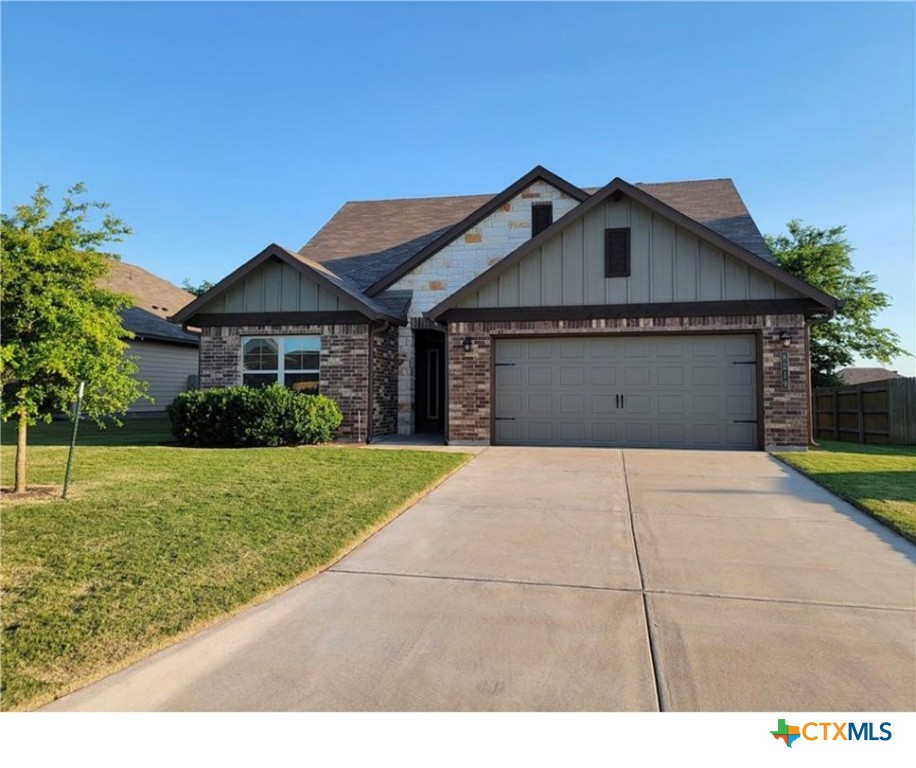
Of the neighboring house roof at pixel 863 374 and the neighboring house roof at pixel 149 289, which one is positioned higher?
the neighboring house roof at pixel 149 289

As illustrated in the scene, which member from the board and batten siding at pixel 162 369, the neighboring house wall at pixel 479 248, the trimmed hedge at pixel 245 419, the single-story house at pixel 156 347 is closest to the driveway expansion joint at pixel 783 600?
the trimmed hedge at pixel 245 419

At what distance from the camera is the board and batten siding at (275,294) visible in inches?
536

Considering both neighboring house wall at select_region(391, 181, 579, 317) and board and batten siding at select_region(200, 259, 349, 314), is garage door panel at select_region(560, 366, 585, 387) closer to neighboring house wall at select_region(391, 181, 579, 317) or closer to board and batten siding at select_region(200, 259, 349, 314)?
neighboring house wall at select_region(391, 181, 579, 317)

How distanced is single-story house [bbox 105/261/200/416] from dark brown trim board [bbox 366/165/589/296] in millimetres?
8736

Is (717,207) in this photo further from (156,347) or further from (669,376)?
(156,347)

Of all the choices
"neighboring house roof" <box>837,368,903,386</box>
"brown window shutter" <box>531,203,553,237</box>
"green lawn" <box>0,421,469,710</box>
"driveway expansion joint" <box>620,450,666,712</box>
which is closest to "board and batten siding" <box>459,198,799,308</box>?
"brown window shutter" <box>531,203,553,237</box>

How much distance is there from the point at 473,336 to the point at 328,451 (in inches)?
163

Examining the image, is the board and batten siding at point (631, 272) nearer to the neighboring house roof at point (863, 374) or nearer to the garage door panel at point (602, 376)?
the garage door panel at point (602, 376)

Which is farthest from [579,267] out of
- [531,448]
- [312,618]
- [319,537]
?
[312,618]

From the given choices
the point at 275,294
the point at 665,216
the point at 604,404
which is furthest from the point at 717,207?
the point at 275,294

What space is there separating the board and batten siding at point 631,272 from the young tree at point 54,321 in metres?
7.45

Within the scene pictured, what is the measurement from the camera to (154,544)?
193 inches

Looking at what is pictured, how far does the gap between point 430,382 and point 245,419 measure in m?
5.83

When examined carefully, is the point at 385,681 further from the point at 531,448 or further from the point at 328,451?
the point at 531,448
